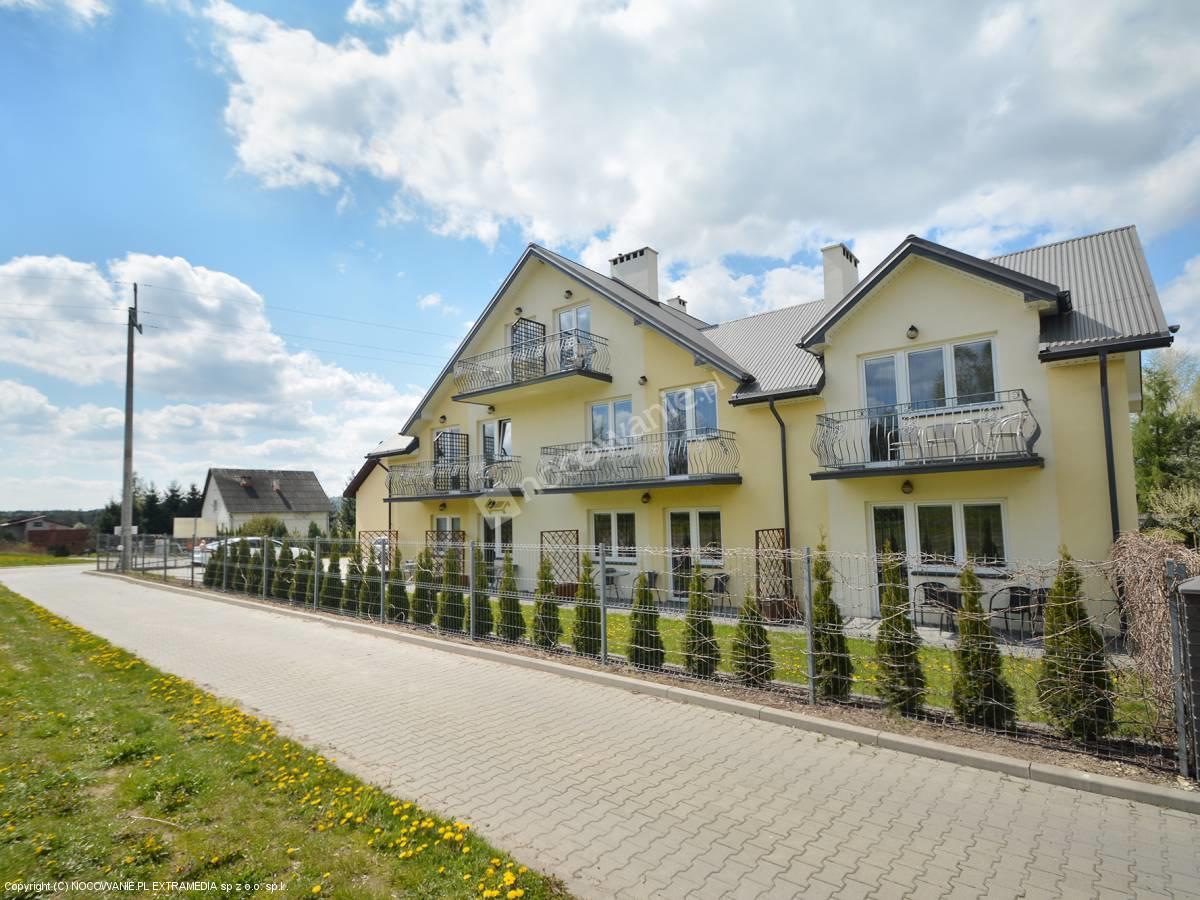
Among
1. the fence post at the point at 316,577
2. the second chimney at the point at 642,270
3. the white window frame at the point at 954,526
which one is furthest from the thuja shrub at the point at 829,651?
the second chimney at the point at 642,270

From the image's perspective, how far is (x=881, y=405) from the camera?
11.9 meters

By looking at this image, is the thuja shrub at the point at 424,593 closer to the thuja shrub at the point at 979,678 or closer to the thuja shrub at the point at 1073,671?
the thuja shrub at the point at 979,678

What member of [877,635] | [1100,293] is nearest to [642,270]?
[1100,293]

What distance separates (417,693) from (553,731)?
222 cm

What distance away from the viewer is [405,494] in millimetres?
20547

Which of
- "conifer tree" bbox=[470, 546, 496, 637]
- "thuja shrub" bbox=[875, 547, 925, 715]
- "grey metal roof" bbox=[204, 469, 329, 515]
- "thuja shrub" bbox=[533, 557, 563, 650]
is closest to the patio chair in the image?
"thuja shrub" bbox=[875, 547, 925, 715]

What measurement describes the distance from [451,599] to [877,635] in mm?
7040

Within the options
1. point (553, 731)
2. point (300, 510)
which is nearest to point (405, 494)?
point (553, 731)

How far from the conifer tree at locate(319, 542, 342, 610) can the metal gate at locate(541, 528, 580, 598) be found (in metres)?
4.52

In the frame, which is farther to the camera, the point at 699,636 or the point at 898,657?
the point at 699,636

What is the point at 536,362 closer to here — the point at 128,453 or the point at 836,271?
the point at 836,271

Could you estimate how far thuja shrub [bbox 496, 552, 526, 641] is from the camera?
9.87 meters

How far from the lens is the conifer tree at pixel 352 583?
13.1 m

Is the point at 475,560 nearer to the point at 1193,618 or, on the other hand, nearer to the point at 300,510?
the point at 1193,618
